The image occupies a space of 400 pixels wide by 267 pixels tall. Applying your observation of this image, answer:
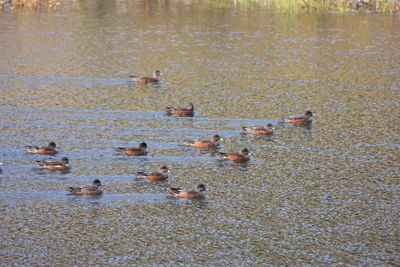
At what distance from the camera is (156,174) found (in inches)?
915

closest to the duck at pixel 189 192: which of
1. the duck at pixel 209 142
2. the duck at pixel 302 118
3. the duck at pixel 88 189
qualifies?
the duck at pixel 88 189

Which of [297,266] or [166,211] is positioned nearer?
[297,266]

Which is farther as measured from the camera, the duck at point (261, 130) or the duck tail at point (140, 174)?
the duck at point (261, 130)

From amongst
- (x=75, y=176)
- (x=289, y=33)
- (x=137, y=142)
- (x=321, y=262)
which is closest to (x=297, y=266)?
(x=321, y=262)

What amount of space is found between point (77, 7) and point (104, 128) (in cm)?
4083

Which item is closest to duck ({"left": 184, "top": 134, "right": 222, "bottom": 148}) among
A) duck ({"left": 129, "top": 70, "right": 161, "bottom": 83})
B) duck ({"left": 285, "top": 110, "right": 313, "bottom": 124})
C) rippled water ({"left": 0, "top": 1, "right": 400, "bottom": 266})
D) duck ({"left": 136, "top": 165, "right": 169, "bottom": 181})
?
rippled water ({"left": 0, "top": 1, "right": 400, "bottom": 266})

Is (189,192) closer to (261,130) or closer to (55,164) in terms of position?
(55,164)

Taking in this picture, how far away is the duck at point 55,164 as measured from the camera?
23.8 m

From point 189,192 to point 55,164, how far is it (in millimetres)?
4860

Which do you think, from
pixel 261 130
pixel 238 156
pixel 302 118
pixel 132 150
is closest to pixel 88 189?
pixel 132 150

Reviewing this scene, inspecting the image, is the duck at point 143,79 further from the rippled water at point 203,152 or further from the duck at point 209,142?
the duck at point 209,142

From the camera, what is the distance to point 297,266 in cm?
1745

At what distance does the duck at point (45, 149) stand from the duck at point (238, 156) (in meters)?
5.76

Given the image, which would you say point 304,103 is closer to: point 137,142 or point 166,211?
point 137,142
